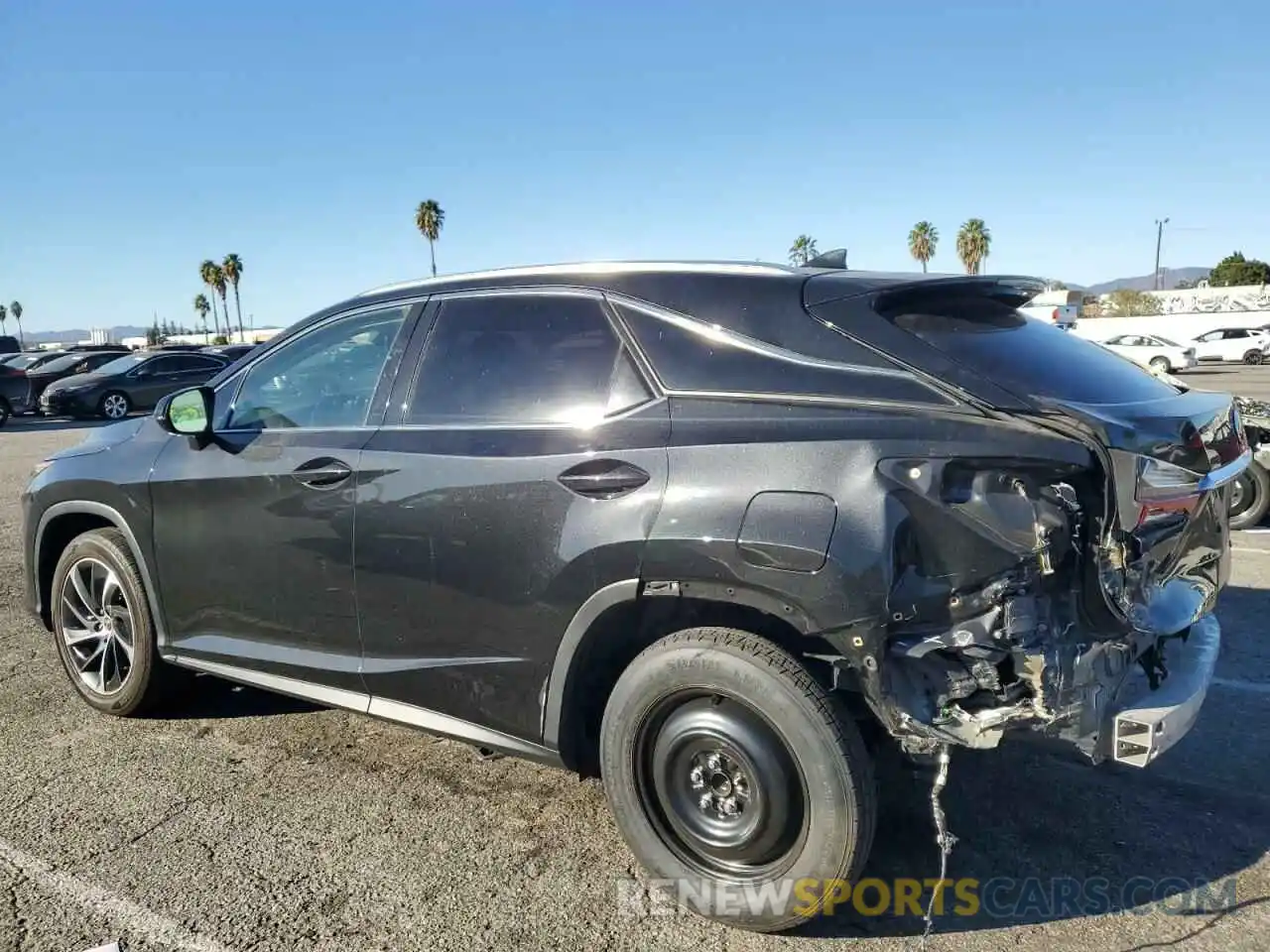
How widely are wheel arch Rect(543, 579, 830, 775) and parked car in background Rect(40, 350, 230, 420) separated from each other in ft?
69.4

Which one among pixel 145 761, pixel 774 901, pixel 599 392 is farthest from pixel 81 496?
pixel 774 901

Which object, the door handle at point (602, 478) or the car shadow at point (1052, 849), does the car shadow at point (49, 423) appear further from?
the car shadow at point (1052, 849)

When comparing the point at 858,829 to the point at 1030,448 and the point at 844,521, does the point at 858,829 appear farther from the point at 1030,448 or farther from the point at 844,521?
the point at 1030,448

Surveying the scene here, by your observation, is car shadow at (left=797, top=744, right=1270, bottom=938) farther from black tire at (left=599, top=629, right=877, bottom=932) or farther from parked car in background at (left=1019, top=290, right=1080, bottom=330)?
parked car in background at (left=1019, top=290, right=1080, bottom=330)

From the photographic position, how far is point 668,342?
286cm

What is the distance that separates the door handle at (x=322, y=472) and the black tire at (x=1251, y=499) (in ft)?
23.2

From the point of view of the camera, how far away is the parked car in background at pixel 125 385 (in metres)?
21.4

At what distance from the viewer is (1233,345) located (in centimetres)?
3319

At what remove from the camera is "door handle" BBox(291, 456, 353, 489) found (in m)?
3.28

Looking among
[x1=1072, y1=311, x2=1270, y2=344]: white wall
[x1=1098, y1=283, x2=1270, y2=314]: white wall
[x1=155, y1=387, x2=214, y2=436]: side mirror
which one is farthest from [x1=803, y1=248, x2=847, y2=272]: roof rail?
[x1=1098, y1=283, x2=1270, y2=314]: white wall

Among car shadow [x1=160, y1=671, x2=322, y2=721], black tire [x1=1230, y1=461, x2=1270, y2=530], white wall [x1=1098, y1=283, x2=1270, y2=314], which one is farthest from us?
white wall [x1=1098, y1=283, x2=1270, y2=314]

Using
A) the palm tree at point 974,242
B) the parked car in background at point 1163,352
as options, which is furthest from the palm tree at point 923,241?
the parked car in background at point 1163,352

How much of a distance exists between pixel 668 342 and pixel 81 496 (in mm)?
2888

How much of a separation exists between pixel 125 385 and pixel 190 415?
2059 centimetres
